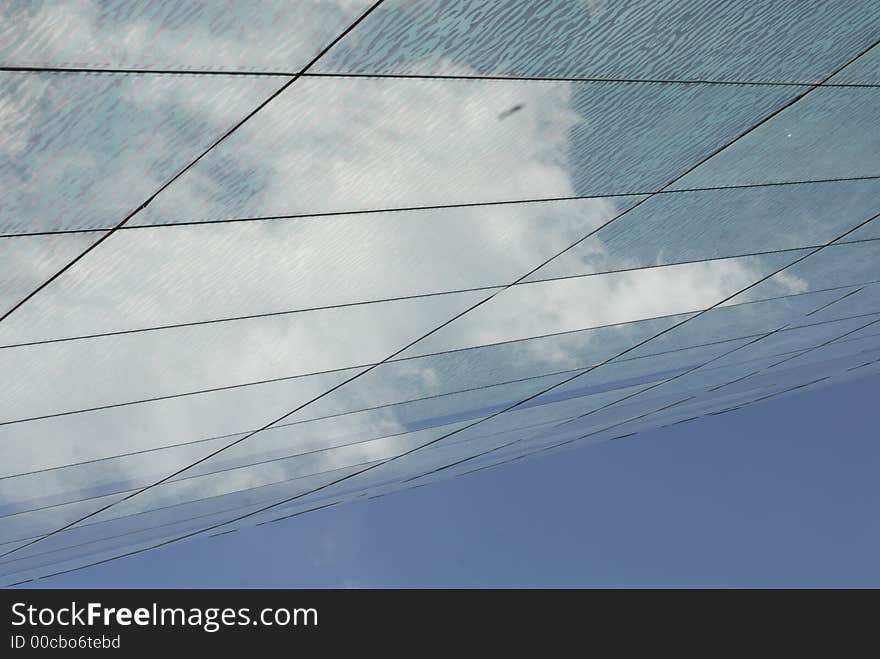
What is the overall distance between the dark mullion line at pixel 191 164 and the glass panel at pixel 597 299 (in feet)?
10.7

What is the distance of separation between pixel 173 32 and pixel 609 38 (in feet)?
5.94

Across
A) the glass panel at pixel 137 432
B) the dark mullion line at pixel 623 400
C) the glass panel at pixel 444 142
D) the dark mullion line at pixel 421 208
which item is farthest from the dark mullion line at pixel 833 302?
the glass panel at pixel 137 432

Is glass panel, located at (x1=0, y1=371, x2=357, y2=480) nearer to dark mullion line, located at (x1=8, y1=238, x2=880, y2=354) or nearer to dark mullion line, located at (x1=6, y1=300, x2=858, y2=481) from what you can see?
dark mullion line, located at (x1=6, y1=300, x2=858, y2=481)

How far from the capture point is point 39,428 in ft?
19.9

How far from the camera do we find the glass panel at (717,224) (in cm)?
541

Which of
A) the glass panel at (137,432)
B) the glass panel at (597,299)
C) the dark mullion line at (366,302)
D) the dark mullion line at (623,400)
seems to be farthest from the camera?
the dark mullion line at (623,400)

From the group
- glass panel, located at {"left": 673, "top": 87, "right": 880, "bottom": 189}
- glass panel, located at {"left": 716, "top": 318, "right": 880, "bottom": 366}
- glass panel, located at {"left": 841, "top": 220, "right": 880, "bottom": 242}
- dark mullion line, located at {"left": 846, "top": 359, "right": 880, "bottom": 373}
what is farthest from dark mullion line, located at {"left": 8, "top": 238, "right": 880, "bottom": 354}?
dark mullion line, located at {"left": 846, "top": 359, "right": 880, "bottom": 373}

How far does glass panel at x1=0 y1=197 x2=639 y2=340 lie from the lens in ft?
12.9

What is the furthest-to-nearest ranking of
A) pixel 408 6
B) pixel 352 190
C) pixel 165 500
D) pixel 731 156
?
1. pixel 165 500
2. pixel 731 156
3. pixel 352 190
4. pixel 408 6

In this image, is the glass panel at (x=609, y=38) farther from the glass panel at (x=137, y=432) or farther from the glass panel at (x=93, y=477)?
the glass panel at (x=93, y=477)

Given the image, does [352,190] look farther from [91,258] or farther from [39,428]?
[39,428]
